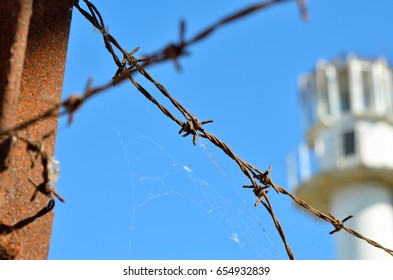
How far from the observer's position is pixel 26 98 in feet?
6.73

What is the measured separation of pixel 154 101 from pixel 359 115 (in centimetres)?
2452

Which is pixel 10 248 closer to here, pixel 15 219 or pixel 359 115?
pixel 15 219

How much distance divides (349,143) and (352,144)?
14 centimetres

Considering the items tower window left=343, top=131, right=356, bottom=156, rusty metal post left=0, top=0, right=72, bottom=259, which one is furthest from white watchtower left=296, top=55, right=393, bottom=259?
rusty metal post left=0, top=0, right=72, bottom=259

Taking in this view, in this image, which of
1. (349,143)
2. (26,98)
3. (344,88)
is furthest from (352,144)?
(26,98)

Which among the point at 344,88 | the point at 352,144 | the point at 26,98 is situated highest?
the point at 344,88

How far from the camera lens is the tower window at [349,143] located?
25.8 m

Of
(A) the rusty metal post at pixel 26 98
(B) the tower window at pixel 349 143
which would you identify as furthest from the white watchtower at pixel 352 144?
(A) the rusty metal post at pixel 26 98

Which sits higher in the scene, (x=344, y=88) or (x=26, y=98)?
(x=344, y=88)

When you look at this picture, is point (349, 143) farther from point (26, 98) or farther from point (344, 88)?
point (26, 98)

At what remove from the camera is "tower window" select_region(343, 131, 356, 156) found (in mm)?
25781

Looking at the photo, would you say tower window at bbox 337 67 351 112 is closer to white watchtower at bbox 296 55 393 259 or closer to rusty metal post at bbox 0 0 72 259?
white watchtower at bbox 296 55 393 259

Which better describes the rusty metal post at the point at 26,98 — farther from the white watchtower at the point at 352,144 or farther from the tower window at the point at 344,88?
the tower window at the point at 344,88
